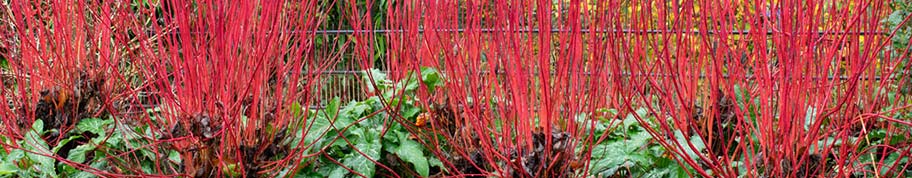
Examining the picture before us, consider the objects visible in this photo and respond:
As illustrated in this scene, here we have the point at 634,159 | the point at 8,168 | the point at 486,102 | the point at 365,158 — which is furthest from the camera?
the point at 8,168

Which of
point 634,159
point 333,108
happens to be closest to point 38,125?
point 333,108

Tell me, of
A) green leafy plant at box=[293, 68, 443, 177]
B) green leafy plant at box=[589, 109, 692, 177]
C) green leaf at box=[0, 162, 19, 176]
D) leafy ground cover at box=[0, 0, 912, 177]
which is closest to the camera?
leafy ground cover at box=[0, 0, 912, 177]

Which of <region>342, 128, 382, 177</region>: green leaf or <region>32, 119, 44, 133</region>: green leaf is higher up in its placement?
<region>32, 119, 44, 133</region>: green leaf

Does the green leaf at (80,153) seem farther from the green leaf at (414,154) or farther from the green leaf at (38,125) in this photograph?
the green leaf at (414,154)

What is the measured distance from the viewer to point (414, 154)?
3.02 m

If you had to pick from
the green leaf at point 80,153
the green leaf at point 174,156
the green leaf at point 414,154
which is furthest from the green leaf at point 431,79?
the green leaf at point 80,153

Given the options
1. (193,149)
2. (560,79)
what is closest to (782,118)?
(560,79)

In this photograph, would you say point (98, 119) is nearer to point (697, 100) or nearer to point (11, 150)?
point (11, 150)

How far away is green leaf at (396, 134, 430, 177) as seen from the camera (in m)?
2.95

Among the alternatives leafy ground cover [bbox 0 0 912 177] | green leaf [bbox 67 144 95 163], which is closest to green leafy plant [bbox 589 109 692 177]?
leafy ground cover [bbox 0 0 912 177]

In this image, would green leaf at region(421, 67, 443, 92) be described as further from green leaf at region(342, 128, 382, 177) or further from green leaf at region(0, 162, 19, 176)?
green leaf at region(0, 162, 19, 176)

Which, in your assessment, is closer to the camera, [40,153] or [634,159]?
[634,159]

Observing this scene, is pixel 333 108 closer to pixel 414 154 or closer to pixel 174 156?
pixel 414 154

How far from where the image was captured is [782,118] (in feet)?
7.45
